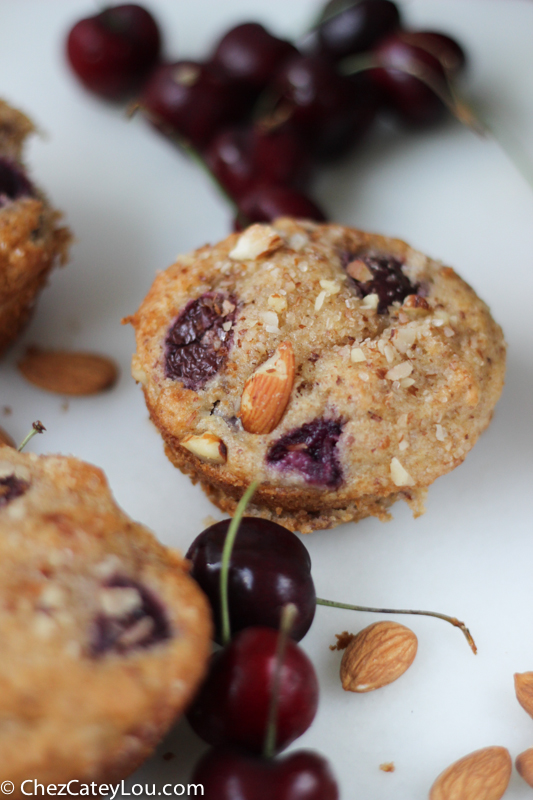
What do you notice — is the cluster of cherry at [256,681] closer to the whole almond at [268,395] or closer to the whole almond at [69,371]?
the whole almond at [268,395]

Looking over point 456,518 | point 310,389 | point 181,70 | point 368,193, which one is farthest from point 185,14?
point 456,518

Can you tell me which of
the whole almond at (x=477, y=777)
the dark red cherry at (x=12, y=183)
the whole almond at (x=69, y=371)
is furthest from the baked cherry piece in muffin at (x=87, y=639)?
the dark red cherry at (x=12, y=183)

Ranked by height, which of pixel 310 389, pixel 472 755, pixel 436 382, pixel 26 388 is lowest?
pixel 26 388

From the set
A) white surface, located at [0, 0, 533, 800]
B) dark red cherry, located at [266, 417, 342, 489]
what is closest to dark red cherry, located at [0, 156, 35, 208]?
white surface, located at [0, 0, 533, 800]

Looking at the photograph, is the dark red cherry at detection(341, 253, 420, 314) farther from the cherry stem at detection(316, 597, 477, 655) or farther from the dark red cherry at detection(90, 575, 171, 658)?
the dark red cherry at detection(90, 575, 171, 658)

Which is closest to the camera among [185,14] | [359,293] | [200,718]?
[200,718]

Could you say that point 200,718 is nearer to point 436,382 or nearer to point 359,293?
point 436,382
